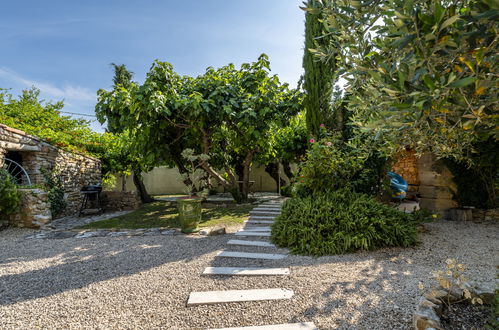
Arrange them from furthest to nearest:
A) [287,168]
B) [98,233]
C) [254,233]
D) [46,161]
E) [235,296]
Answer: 1. [287,168]
2. [46,161]
3. [98,233]
4. [254,233]
5. [235,296]

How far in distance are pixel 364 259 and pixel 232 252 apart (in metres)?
1.90

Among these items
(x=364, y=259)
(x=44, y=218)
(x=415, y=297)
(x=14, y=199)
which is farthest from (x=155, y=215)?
(x=415, y=297)

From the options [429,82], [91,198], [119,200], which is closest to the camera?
[429,82]

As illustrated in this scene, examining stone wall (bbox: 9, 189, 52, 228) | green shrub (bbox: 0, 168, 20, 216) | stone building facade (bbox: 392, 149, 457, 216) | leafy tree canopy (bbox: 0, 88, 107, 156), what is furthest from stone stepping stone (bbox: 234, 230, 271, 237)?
leafy tree canopy (bbox: 0, 88, 107, 156)

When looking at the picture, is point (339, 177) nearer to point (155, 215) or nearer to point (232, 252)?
point (232, 252)

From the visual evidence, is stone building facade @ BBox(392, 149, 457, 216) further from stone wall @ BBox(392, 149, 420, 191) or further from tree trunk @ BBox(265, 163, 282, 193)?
tree trunk @ BBox(265, 163, 282, 193)

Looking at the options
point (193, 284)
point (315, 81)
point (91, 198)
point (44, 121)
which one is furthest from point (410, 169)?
point (44, 121)

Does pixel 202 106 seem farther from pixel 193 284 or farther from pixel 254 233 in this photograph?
pixel 193 284

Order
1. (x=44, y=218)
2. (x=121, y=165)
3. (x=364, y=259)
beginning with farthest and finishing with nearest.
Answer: (x=121, y=165)
(x=44, y=218)
(x=364, y=259)

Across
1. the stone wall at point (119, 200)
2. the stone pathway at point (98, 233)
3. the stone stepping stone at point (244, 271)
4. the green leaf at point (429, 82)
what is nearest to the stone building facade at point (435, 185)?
the stone stepping stone at point (244, 271)

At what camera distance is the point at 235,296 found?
7.47 ft

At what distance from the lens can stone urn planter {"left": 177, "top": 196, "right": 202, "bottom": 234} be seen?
4.97 metres

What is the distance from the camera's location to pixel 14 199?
5453 mm

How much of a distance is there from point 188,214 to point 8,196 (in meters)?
4.30
